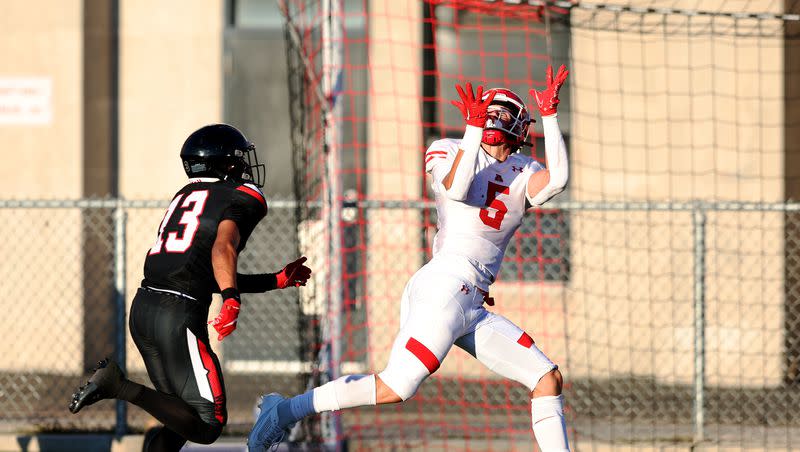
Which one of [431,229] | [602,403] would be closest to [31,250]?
[431,229]

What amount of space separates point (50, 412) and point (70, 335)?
2.03 metres

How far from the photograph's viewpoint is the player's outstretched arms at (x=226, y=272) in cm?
593

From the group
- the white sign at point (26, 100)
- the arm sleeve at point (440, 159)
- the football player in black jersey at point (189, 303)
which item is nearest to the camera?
the football player in black jersey at point (189, 303)

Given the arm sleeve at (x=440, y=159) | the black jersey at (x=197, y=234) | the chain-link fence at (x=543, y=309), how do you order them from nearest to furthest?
the black jersey at (x=197, y=234), the arm sleeve at (x=440, y=159), the chain-link fence at (x=543, y=309)

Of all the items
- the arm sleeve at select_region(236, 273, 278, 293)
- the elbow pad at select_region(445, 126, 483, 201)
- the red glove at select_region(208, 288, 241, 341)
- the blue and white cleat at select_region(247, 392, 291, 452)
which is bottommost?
the blue and white cleat at select_region(247, 392, 291, 452)

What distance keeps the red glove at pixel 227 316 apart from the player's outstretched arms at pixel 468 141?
4.01 feet

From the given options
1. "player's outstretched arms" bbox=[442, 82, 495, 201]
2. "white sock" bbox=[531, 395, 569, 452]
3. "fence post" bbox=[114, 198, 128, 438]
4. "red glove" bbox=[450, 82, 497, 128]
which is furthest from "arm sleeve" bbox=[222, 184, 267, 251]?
"fence post" bbox=[114, 198, 128, 438]

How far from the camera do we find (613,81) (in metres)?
11.8

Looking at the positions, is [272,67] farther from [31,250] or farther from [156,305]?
[156,305]

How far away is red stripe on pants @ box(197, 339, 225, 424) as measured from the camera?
617 cm

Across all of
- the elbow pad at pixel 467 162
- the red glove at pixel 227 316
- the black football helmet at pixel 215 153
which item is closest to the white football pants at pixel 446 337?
the elbow pad at pixel 467 162

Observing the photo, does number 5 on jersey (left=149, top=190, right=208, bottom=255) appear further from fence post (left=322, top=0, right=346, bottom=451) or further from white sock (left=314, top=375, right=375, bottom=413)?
fence post (left=322, top=0, right=346, bottom=451)

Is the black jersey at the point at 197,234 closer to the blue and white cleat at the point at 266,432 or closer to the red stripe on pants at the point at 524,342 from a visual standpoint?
the blue and white cleat at the point at 266,432

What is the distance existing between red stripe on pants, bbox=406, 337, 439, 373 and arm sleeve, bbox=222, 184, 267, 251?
996mm
